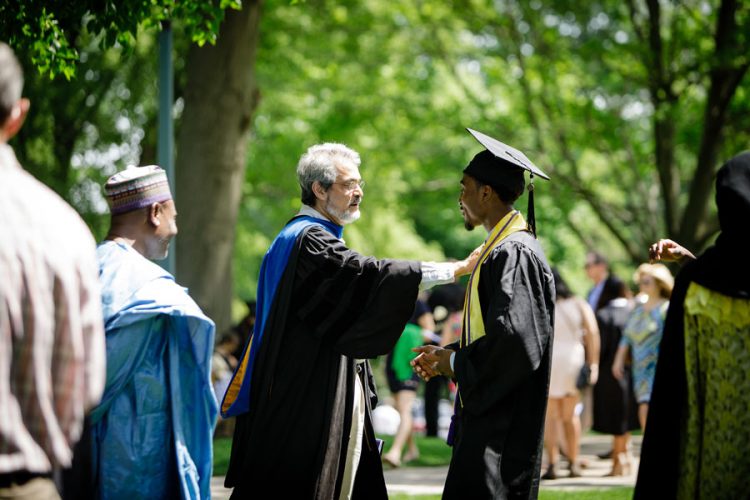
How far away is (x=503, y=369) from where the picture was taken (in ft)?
14.4

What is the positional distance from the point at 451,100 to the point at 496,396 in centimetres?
1413

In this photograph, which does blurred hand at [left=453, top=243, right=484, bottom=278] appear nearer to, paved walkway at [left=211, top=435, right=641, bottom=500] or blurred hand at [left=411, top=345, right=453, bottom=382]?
blurred hand at [left=411, top=345, right=453, bottom=382]

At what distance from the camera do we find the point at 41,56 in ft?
21.3

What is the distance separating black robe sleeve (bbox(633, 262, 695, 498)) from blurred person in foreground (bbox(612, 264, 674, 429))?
5268 mm

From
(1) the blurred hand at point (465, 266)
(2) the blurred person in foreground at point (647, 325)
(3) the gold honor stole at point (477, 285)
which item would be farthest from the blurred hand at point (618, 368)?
(3) the gold honor stole at point (477, 285)

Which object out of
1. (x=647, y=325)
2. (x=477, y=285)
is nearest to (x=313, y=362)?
(x=477, y=285)

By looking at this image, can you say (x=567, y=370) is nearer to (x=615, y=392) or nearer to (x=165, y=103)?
(x=615, y=392)

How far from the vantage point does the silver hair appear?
535cm

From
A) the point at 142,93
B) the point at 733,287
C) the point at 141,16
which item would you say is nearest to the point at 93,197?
the point at 142,93

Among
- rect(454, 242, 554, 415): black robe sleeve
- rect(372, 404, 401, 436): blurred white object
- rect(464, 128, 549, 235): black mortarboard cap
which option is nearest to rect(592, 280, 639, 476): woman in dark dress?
rect(372, 404, 401, 436): blurred white object

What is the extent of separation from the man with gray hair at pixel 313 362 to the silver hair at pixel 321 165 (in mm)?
280

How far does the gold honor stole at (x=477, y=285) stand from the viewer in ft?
15.2

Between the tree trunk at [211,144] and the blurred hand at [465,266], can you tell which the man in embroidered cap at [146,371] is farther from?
the tree trunk at [211,144]

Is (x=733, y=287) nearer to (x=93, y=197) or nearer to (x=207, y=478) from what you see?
(x=207, y=478)
